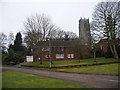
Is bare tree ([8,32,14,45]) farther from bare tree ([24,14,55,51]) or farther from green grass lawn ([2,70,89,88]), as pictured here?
green grass lawn ([2,70,89,88])

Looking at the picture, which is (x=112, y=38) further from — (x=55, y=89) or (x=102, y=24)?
(x=55, y=89)

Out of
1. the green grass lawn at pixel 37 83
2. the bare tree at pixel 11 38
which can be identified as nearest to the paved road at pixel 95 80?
the green grass lawn at pixel 37 83

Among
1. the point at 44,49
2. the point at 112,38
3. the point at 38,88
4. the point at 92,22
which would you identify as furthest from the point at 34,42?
the point at 38,88

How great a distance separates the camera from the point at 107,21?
36.3m

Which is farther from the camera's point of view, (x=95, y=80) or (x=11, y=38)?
(x=11, y=38)

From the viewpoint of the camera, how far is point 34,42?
1399 inches

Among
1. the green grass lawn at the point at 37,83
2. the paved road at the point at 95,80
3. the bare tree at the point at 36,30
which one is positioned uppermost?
the bare tree at the point at 36,30

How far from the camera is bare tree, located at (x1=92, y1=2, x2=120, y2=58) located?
1358 inches

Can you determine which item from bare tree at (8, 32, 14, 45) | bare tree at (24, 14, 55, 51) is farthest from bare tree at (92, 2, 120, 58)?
bare tree at (8, 32, 14, 45)

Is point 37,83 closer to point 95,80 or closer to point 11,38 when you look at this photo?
point 95,80

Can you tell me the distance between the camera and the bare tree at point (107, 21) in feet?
113

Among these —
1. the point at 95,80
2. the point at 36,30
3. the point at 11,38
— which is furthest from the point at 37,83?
the point at 11,38

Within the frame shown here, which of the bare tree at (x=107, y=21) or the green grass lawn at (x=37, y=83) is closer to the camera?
the green grass lawn at (x=37, y=83)

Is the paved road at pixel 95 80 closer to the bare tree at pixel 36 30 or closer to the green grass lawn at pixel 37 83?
the green grass lawn at pixel 37 83
